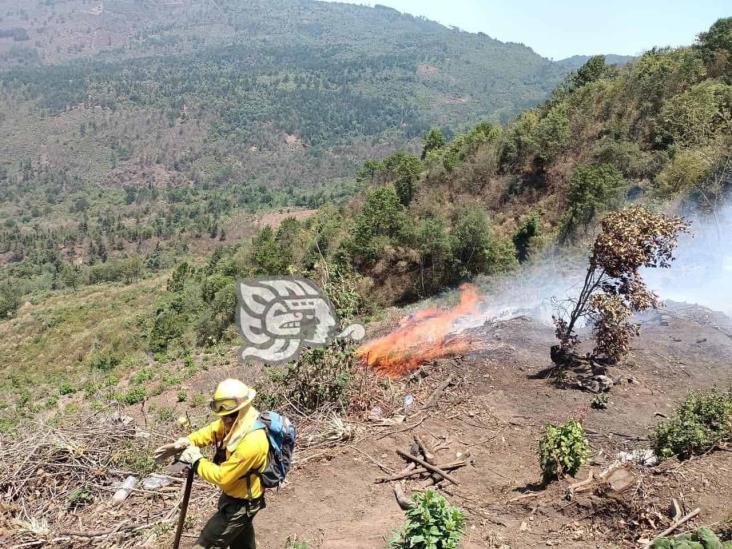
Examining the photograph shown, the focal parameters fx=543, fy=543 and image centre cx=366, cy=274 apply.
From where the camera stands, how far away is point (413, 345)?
11977 millimetres

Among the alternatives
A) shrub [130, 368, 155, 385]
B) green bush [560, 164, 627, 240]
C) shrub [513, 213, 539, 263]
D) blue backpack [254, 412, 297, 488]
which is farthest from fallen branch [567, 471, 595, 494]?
shrub [513, 213, 539, 263]

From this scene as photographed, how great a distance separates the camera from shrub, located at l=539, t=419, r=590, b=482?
646 cm

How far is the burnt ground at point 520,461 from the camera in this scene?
5.80m

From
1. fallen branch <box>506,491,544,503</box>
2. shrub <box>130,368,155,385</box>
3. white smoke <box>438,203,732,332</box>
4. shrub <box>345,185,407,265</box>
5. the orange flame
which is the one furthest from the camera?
shrub <box>345,185,407,265</box>

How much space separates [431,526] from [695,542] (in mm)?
2147

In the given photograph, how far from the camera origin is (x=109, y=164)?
175750 mm

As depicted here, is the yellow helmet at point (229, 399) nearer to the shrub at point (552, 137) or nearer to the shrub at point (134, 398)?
the shrub at point (134, 398)

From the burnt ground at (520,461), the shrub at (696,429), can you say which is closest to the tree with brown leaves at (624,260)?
the burnt ground at (520,461)

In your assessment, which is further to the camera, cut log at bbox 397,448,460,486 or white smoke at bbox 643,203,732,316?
white smoke at bbox 643,203,732,316

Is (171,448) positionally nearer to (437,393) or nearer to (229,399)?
(229,399)
